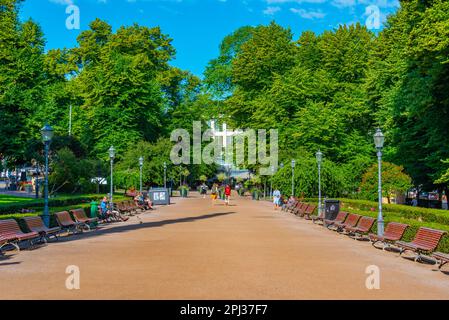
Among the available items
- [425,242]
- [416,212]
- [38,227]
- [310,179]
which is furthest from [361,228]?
[310,179]

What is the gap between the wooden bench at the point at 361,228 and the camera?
1865 centimetres

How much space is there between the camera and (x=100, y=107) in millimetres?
53125

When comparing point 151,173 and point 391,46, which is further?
point 151,173

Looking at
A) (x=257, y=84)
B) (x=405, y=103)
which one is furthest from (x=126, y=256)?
(x=257, y=84)

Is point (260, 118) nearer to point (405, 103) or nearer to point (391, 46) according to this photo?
point (391, 46)

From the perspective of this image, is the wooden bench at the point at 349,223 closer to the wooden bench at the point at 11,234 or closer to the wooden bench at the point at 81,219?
the wooden bench at the point at 81,219

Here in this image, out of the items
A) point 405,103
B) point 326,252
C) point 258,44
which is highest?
point 258,44

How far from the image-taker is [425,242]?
1368 cm

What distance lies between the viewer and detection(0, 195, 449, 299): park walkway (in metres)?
8.96

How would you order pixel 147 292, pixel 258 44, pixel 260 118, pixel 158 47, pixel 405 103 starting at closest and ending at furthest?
pixel 147 292 → pixel 405 103 → pixel 260 118 → pixel 258 44 → pixel 158 47

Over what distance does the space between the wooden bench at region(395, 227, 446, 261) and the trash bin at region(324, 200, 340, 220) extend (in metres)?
11.5
